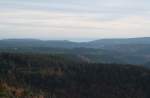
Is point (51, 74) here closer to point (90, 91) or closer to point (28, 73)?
point (28, 73)

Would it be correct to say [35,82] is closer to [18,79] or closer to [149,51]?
[18,79]

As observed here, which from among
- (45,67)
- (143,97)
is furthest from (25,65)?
(143,97)

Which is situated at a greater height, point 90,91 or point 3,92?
point 3,92

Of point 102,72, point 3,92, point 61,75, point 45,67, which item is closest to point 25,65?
point 45,67

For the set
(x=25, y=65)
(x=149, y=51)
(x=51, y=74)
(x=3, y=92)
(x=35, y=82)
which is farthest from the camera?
(x=149, y=51)

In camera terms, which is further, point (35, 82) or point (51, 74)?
point (51, 74)

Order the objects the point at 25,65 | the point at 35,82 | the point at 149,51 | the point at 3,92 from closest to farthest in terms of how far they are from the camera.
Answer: the point at 3,92, the point at 35,82, the point at 25,65, the point at 149,51
